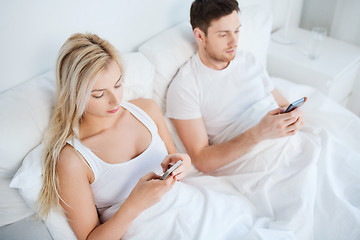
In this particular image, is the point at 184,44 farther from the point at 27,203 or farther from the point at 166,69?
the point at 27,203

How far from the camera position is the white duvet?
1038 millimetres

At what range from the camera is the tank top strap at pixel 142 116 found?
46.7 inches

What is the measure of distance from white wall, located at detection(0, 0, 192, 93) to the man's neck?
1.06 feet

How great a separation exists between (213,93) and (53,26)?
746 mm

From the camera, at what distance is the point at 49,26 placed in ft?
3.74

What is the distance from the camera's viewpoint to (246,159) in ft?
4.45

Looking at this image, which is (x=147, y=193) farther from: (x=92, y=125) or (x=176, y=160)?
(x=92, y=125)

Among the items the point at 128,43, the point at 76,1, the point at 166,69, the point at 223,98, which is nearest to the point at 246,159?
the point at 223,98

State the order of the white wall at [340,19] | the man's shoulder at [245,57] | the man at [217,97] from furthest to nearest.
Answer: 1. the white wall at [340,19]
2. the man's shoulder at [245,57]
3. the man at [217,97]

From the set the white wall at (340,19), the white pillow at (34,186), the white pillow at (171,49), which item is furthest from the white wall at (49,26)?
the white wall at (340,19)

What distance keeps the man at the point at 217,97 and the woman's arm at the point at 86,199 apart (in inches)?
17.9

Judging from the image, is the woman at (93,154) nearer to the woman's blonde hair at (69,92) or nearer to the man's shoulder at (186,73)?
the woman's blonde hair at (69,92)

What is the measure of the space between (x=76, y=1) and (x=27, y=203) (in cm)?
76

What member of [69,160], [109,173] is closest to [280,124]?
[109,173]
